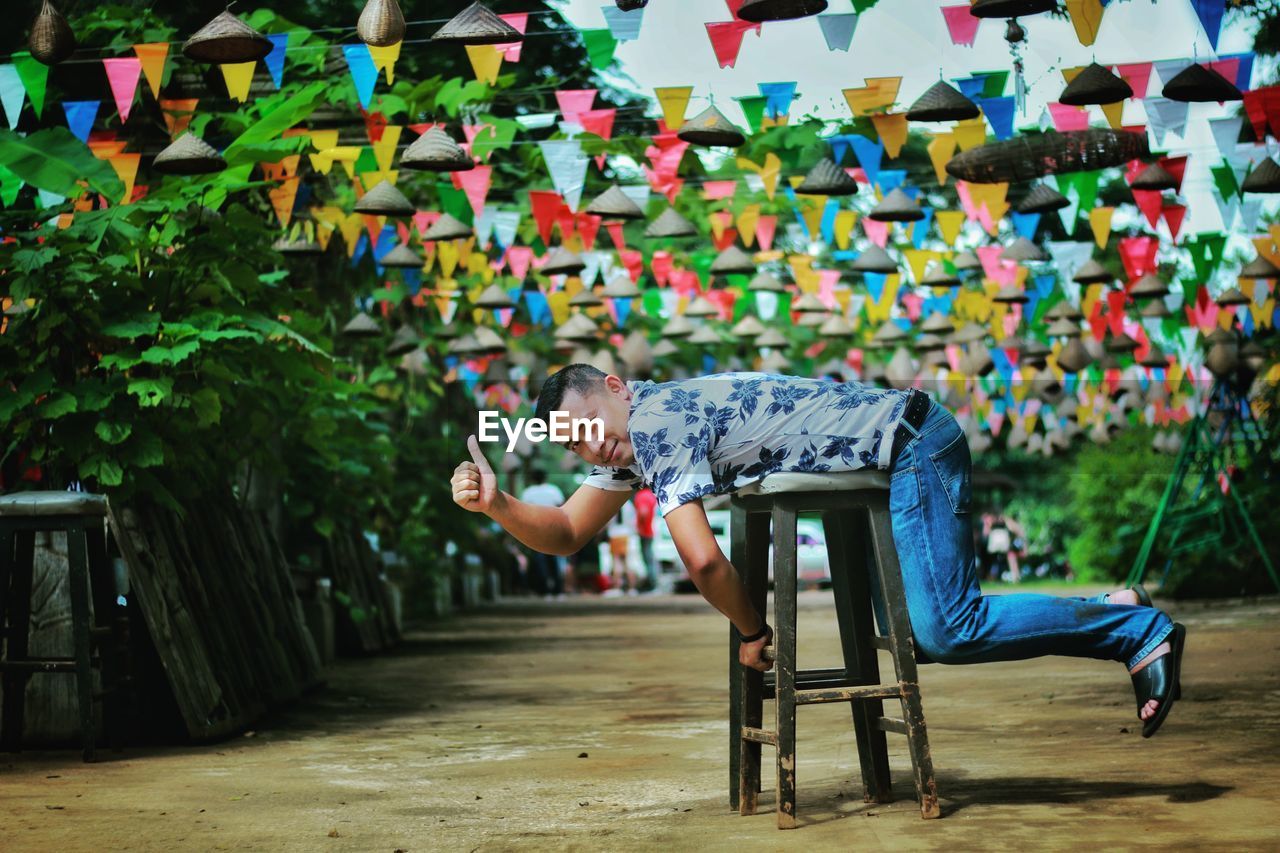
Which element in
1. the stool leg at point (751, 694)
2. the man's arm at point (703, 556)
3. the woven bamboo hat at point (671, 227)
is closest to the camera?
the man's arm at point (703, 556)

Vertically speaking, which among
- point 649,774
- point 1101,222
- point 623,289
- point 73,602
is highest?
A: point 623,289

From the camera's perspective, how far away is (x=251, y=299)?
782cm

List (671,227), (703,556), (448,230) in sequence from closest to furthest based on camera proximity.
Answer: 1. (703,556)
2. (448,230)
3. (671,227)

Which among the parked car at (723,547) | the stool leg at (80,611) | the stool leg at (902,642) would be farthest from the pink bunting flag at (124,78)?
the parked car at (723,547)

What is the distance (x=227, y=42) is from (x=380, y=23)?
656 mm

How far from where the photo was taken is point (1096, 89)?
25.3ft

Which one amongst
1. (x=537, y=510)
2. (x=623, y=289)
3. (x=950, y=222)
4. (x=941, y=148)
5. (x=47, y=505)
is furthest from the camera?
(x=623, y=289)

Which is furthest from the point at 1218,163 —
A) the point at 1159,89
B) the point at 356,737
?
the point at 356,737

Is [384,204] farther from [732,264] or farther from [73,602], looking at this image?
[732,264]

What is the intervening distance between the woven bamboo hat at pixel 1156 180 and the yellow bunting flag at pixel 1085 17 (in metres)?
3.69

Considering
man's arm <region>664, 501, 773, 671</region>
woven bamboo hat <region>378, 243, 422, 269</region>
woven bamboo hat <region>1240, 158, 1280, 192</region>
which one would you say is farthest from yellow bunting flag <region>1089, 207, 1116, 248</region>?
man's arm <region>664, 501, 773, 671</region>

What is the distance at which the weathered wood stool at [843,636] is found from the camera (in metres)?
4.42

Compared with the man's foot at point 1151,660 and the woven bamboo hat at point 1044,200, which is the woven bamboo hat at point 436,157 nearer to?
the woven bamboo hat at point 1044,200

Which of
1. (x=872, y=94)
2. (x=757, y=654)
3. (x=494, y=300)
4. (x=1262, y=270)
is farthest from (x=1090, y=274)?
(x=757, y=654)
